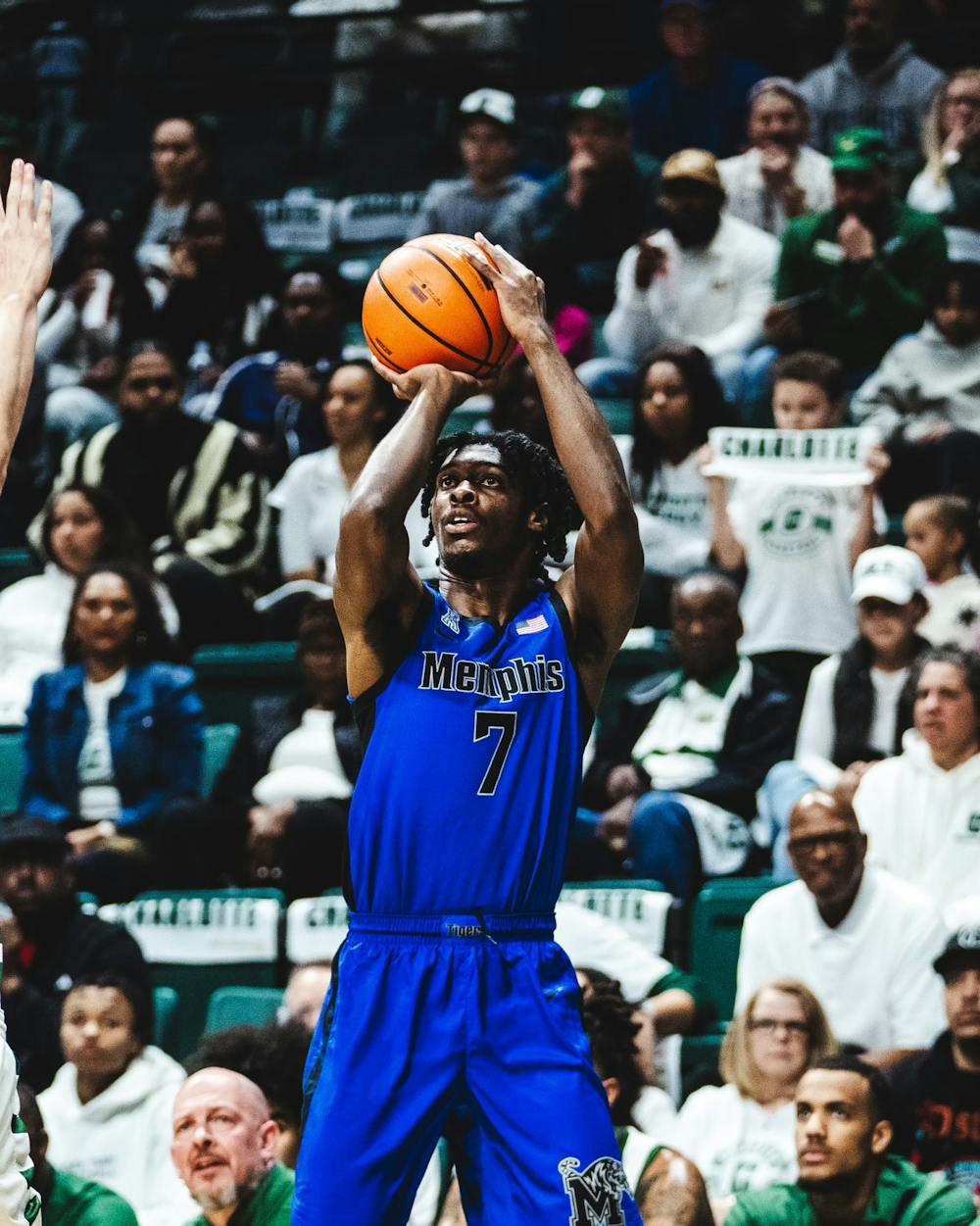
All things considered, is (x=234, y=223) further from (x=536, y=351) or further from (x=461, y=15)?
(x=536, y=351)

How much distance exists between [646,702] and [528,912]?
14.9 ft

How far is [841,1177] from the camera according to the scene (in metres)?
6.54

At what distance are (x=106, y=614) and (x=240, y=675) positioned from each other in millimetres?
1036

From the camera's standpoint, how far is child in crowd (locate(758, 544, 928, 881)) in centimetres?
877

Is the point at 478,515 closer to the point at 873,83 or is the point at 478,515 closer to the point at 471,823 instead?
the point at 471,823

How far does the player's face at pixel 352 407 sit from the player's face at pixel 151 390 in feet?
2.67

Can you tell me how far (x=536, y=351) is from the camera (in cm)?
507

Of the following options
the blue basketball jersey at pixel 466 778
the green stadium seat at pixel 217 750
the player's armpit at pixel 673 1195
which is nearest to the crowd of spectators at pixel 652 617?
the player's armpit at pixel 673 1195

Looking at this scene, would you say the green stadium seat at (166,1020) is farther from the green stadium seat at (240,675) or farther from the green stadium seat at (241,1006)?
the green stadium seat at (240,675)

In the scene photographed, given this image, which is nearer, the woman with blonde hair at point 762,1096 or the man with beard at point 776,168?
the woman with blonde hair at point 762,1096

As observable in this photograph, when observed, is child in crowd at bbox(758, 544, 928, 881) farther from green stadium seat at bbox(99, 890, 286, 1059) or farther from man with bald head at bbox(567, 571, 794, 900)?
green stadium seat at bbox(99, 890, 286, 1059)

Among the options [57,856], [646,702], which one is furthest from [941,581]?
[57,856]

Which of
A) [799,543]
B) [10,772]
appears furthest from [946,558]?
[10,772]

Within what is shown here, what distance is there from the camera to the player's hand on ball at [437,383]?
16.7 feet
